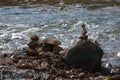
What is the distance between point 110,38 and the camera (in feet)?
49.8

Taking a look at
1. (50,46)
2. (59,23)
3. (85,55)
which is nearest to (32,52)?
(50,46)

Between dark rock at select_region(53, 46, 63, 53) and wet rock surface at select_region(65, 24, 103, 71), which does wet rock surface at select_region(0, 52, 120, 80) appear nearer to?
wet rock surface at select_region(65, 24, 103, 71)

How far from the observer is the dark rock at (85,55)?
11.1 meters

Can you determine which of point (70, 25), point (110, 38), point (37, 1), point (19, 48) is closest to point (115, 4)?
point (37, 1)

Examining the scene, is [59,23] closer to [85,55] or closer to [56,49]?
[56,49]

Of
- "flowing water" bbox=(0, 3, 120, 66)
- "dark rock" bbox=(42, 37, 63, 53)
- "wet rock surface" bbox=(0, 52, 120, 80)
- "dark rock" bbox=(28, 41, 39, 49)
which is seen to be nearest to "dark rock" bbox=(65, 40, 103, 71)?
"wet rock surface" bbox=(0, 52, 120, 80)

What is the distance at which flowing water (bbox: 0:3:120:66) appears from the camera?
48.5ft

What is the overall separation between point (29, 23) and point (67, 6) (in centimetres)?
455

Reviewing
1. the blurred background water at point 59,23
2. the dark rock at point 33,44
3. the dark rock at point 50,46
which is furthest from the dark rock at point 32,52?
the blurred background water at point 59,23

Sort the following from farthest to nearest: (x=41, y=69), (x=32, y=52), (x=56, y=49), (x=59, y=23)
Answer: (x=59, y=23), (x=56, y=49), (x=32, y=52), (x=41, y=69)

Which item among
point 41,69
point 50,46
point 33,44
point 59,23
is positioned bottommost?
point 59,23

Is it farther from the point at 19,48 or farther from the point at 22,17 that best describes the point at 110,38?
the point at 22,17

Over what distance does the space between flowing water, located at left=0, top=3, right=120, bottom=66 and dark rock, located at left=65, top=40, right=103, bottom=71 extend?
2376 mm

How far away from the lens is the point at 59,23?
57.4 feet
